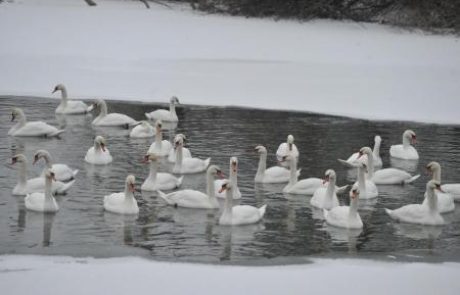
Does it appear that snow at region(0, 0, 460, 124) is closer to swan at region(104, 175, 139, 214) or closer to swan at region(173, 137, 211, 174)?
swan at region(173, 137, 211, 174)

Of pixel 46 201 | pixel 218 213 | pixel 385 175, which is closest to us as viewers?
pixel 46 201

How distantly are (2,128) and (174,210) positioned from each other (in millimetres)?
6299

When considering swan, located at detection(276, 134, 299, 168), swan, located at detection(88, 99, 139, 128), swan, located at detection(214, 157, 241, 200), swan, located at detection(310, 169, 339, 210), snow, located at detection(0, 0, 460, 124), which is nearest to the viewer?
swan, located at detection(310, 169, 339, 210)

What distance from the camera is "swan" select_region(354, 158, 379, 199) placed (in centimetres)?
1420

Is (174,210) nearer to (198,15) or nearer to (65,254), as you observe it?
(65,254)

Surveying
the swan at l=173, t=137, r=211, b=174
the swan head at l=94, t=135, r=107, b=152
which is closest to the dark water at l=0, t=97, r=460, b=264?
the swan at l=173, t=137, r=211, b=174

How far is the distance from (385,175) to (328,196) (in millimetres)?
2041

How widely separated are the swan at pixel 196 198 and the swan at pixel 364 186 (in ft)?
7.24

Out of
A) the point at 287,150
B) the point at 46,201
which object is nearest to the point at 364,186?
the point at 287,150

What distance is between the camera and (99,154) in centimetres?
1548

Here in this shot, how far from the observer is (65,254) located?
35.4 ft

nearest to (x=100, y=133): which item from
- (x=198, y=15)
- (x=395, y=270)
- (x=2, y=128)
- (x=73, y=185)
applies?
(x=2, y=128)

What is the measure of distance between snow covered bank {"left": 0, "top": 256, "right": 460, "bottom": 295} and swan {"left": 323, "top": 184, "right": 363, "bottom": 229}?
1671 mm

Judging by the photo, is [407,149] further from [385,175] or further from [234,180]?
[234,180]
